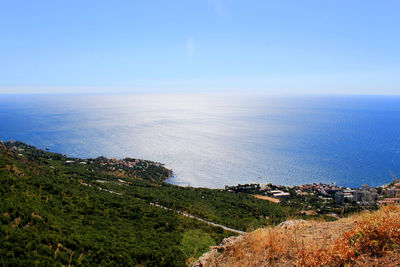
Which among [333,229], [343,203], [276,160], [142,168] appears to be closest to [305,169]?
[276,160]

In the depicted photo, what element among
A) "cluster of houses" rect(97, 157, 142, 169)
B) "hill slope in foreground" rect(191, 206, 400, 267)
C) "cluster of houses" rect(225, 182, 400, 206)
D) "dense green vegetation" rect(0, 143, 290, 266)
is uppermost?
"hill slope in foreground" rect(191, 206, 400, 267)

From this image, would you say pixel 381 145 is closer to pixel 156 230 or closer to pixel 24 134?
pixel 156 230

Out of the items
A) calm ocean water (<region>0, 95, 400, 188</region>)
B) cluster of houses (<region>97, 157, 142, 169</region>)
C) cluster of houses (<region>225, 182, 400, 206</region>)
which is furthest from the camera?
calm ocean water (<region>0, 95, 400, 188</region>)

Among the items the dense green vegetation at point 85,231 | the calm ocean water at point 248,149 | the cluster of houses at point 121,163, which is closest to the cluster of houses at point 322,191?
the calm ocean water at point 248,149

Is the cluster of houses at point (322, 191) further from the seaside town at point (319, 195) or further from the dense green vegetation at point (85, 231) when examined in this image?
the dense green vegetation at point (85, 231)

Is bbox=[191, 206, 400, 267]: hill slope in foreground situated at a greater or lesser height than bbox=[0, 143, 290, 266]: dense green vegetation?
greater

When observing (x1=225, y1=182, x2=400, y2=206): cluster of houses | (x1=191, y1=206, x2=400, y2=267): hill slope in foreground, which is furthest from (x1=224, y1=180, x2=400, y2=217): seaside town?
(x1=191, y1=206, x2=400, y2=267): hill slope in foreground

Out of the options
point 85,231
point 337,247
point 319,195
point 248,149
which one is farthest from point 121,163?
point 337,247

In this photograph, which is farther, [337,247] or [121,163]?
[121,163]

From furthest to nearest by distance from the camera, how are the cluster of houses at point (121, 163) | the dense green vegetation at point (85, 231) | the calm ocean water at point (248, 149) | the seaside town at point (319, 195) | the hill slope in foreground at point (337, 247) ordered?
the calm ocean water at point (248, 149) < the cluster of houses at point (121, 163) < the seaside town at point (319, 195) < the dense green vegetation at point (85, 231) < the hill slope in foreground at point (337, 247)

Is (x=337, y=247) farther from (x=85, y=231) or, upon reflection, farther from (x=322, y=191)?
(x=322, y=191)

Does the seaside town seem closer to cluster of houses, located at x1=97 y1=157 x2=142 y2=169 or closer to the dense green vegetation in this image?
the dense green vegetation

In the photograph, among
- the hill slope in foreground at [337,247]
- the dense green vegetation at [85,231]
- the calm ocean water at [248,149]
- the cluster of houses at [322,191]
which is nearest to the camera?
the hill slope in foreground at [337,247]
